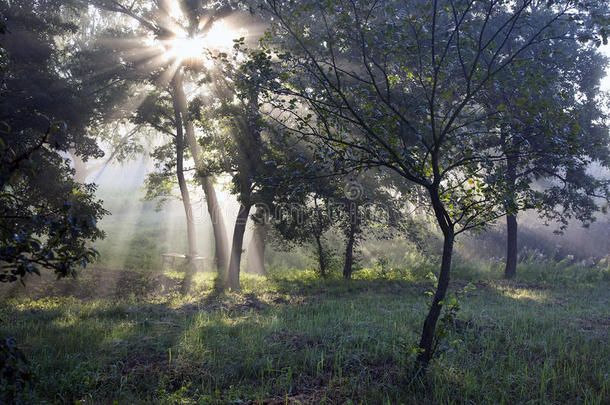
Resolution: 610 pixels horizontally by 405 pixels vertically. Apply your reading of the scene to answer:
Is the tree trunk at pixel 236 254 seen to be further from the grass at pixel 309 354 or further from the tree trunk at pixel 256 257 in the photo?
the grass at pixel 309 354

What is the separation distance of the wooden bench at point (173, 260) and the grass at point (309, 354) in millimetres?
9570

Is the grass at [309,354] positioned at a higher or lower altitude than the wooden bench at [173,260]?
lower

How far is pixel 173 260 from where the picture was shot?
68.5 feet

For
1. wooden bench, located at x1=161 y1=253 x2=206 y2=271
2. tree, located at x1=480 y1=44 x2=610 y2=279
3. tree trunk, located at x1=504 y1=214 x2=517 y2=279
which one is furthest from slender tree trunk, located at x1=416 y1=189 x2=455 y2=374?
wooden bench, located at x1=161 y1=253 x2=206 y2=271

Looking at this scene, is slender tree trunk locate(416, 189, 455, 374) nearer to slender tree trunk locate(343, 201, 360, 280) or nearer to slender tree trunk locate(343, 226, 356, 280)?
slender tree trunk locate(343, 201, 360, 280)

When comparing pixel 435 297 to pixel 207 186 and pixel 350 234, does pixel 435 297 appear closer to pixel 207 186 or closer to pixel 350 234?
pixel 350 234

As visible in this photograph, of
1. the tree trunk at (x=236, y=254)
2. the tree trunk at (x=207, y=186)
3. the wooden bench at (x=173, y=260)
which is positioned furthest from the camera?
the wooden bench at (x=173, y=260)

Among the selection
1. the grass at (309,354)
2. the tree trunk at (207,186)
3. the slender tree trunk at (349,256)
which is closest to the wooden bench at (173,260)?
the tree trunk at (207,186)

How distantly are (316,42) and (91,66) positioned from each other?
13.5 metres

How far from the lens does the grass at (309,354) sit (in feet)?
15.3

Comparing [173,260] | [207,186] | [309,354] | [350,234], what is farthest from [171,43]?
[309,354]

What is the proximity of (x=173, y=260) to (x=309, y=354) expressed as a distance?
16518 mm

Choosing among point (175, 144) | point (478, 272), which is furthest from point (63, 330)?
point (478, 272)

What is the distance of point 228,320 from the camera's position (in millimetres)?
8148
